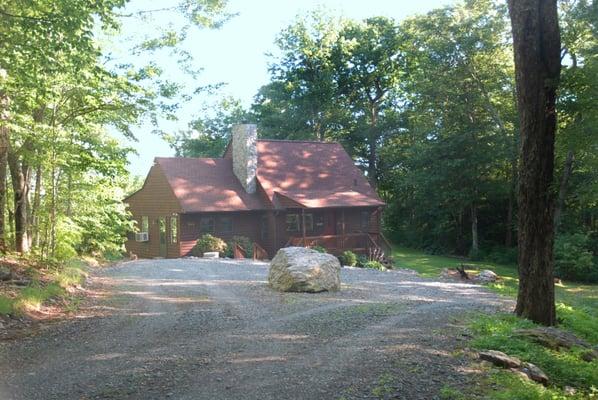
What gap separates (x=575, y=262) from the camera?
82.7 ft

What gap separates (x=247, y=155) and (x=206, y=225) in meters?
4.77

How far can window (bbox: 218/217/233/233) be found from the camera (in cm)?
2815

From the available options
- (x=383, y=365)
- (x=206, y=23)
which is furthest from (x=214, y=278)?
(x=383, y=365)

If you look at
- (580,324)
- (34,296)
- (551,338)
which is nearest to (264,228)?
(34,296)

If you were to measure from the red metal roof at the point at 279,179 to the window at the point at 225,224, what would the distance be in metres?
0.69

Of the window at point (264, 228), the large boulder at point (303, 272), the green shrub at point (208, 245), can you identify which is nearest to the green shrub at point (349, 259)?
the window at point (264, 228)

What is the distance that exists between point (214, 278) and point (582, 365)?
1000cm

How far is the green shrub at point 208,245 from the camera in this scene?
1029 inches

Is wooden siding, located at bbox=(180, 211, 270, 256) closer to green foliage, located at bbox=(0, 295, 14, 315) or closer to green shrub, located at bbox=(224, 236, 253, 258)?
green shrub, located at bbox=(224, 236, 253, 258)

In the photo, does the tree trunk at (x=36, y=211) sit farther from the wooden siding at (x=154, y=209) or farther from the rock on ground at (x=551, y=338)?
the rock on ground at (x=551, y=338)

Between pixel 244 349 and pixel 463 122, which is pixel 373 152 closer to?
pixel 463 122

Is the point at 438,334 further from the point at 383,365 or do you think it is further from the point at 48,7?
the point at 48,7

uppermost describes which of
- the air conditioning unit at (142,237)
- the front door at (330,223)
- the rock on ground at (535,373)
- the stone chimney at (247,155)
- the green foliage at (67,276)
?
the stone chimney at (247,155)

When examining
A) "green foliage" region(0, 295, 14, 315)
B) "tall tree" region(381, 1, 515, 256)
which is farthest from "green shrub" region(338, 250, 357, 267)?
"green foliage" region(0, 295, 14, 315)
